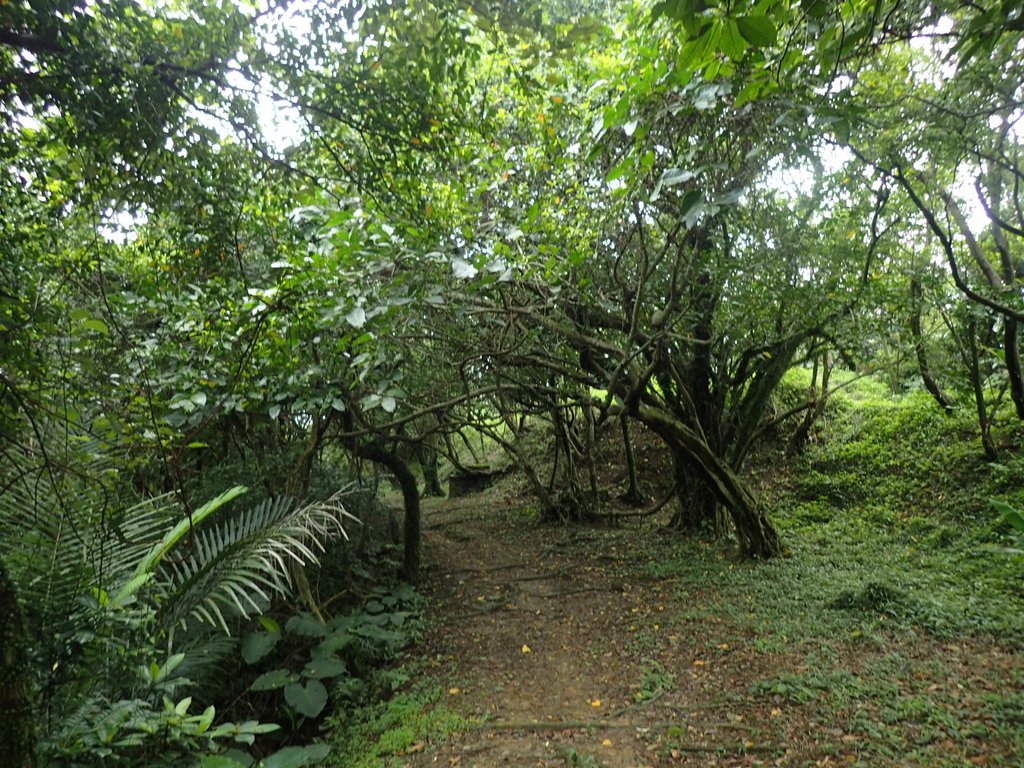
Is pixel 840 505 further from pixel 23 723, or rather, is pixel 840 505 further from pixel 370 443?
pixel 23 723

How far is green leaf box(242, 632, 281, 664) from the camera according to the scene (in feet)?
16.5

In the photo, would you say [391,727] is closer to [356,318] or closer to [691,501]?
[356,318]

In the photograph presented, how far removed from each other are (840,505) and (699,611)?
487cm

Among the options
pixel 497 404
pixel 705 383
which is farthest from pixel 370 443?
pixel 705 383

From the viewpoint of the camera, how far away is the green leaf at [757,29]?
4.58 ft

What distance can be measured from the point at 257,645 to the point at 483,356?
3214 mm

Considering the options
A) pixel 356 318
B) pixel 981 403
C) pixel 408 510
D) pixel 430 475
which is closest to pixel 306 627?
pixel 408 510

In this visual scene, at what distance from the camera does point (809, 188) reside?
652 centimetres

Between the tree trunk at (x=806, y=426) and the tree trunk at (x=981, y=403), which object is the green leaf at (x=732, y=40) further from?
the tree trunk at (x=806, y=426)

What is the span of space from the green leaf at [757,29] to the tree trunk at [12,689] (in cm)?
247

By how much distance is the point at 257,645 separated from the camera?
16.9 feet

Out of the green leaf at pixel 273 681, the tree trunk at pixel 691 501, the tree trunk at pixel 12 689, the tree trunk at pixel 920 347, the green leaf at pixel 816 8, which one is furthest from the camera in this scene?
the tree trunk at pixel 691 501

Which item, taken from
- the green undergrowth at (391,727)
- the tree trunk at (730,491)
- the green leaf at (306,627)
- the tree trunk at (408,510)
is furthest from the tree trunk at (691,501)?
the green leaf at (306,627)

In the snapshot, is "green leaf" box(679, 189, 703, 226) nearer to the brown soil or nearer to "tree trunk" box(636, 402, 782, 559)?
the brown soil
